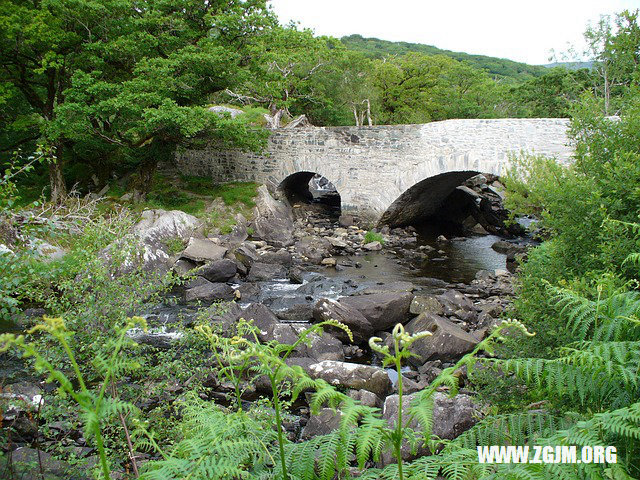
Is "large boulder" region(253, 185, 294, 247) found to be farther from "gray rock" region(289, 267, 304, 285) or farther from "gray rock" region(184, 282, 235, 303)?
"gray rock" region(184, 282, 235, 303)

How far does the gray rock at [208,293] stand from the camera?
11094 mm

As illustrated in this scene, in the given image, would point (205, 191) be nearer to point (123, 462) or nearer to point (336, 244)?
point (336, 244)

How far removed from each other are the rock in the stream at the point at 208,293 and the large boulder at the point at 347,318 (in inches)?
112

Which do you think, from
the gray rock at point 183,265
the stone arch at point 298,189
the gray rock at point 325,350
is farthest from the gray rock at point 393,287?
the stone arch at point 298,189

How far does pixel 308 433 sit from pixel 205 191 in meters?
14.1

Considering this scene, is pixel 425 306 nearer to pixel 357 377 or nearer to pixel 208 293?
pixel 357 377

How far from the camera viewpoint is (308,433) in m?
5.69

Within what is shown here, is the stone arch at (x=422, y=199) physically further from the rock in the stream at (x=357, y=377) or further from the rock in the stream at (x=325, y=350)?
the rock in the stream at (x=357, y=377)

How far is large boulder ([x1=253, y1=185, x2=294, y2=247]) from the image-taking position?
53.5ft

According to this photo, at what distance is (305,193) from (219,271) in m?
10.9

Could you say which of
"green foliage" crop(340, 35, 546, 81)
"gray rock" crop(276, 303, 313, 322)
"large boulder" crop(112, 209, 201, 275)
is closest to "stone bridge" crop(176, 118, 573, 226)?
"large boulder" crop(112, 209, 201, 275)

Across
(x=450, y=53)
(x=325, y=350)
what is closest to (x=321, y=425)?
(x=325, y=350)

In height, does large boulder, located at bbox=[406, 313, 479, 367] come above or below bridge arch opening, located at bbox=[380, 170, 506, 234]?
below

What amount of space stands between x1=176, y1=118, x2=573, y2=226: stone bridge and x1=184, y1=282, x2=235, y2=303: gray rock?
21.9 feet
